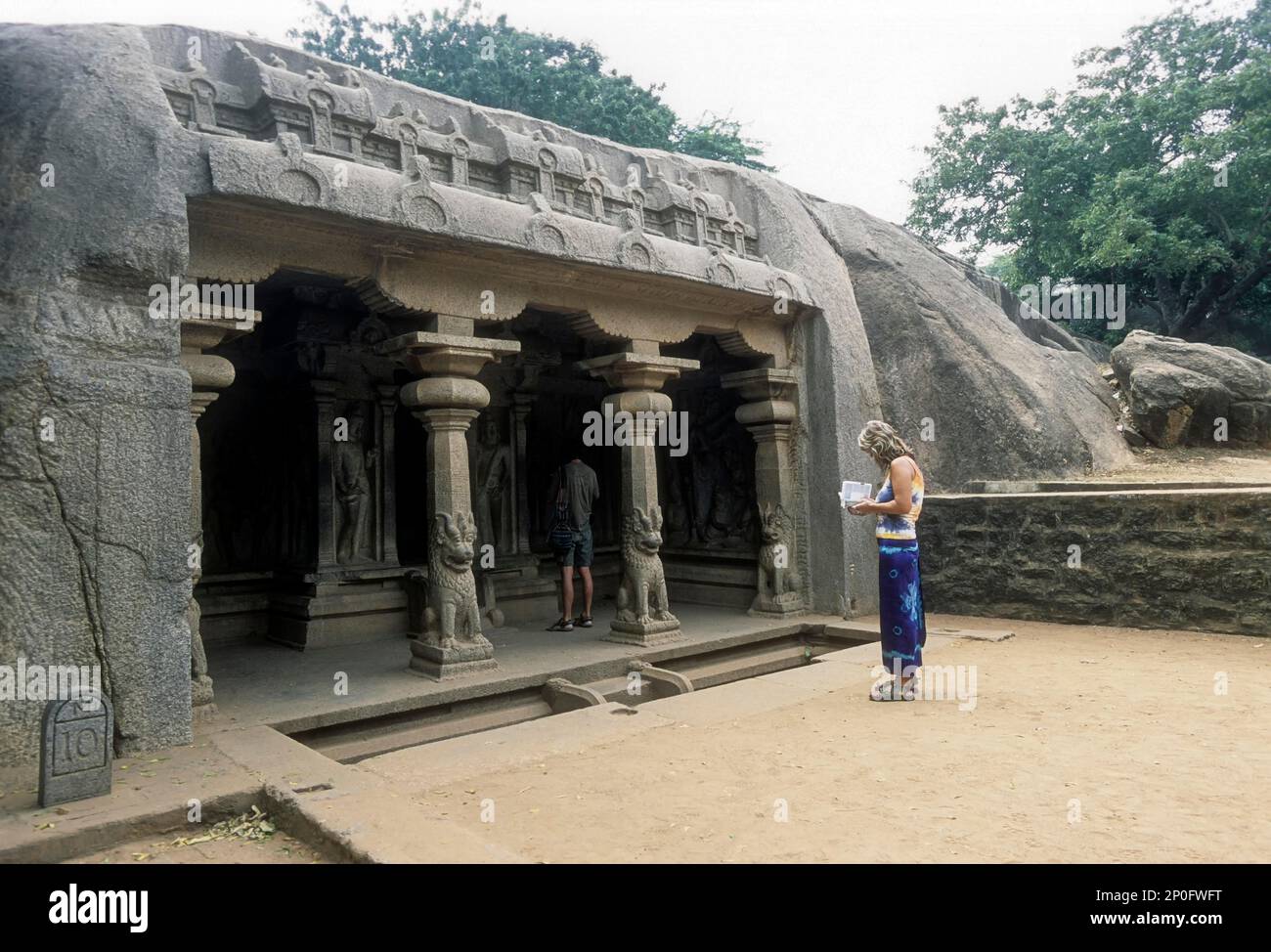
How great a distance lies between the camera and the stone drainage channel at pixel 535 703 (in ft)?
16.7

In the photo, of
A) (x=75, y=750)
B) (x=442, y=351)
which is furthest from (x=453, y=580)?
(x=75, y=750)

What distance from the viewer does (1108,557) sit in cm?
706

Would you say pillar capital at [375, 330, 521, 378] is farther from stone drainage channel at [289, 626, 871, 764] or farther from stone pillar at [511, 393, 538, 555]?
stone pillar at [511, 393, 538, 555]

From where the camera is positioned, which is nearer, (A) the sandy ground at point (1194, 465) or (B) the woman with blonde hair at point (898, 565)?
(B) the woman with blonde hair at point (898, 565)

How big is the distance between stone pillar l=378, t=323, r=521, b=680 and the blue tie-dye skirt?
2.79m

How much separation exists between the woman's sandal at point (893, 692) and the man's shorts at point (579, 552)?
10.6 ft

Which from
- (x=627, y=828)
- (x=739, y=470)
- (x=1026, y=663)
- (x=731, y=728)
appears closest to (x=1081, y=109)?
(x=739, y=470)

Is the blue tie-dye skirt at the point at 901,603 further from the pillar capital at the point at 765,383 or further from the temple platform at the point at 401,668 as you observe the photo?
the pillar capital at the point at 765,383

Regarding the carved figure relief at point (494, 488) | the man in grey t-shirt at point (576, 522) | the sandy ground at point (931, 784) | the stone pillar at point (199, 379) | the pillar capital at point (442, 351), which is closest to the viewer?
the sandy ground at point (931, 784)

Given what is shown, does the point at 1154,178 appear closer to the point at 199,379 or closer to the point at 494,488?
the point at 494,488

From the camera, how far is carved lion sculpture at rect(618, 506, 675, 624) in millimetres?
7035

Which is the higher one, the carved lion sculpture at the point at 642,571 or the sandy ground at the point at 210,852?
the carved lion sculpture at the point at 642,571

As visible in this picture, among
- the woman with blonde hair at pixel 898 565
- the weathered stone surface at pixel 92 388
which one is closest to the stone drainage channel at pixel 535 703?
the weathered stone surface at pixel 92 388

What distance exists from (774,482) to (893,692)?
11.3 feet
